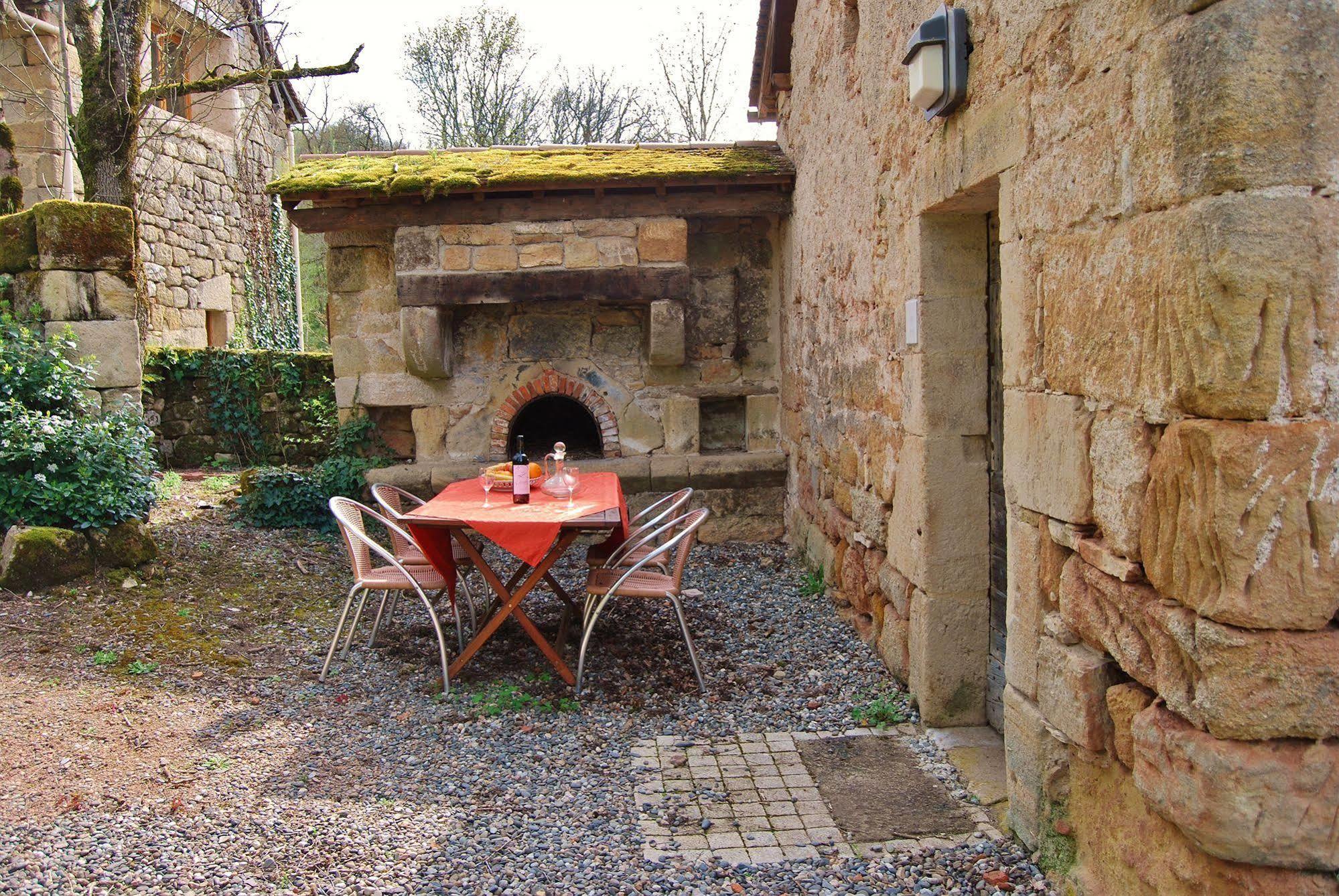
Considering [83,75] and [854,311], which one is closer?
[854,311]

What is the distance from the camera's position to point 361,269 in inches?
291

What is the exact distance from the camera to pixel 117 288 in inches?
249

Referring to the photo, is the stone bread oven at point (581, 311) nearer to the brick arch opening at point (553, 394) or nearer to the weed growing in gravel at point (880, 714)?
the brick arch opening at point (553, 394)

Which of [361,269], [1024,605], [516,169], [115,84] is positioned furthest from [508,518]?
[115,84]

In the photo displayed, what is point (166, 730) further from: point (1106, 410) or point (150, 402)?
point (150, 402)

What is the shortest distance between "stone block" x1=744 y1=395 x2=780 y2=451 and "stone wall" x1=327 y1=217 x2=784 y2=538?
11 mm

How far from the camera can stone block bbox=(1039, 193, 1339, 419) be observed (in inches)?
73.1

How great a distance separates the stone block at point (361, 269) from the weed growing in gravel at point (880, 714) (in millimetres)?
4965

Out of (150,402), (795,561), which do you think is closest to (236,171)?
(150,402)

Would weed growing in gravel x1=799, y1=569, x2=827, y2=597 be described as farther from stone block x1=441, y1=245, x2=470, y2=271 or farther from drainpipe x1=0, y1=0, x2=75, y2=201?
drainpipe x1=0, y1=0, x2=75, y2=201

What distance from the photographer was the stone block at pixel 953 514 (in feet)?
→ 12.6

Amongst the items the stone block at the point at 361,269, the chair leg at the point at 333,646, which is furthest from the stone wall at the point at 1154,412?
the stone block at the point at 361,269

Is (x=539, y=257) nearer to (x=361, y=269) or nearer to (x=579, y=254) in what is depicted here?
(x=579, y=254)

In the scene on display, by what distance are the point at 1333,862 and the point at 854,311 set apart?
3549mm
